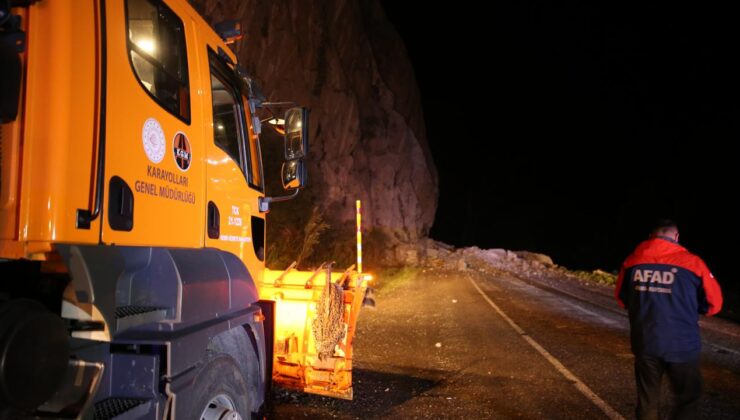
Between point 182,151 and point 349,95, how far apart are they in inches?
1078

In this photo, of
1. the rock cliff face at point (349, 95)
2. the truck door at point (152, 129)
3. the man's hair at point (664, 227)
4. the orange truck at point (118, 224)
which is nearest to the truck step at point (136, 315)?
the orange truck at point (118, 224)

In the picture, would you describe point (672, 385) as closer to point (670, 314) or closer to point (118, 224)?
point (670, 314)

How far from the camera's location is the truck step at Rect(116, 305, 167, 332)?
7.98 ft

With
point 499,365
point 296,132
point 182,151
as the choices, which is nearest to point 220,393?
point 182,151

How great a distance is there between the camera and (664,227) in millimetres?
3982

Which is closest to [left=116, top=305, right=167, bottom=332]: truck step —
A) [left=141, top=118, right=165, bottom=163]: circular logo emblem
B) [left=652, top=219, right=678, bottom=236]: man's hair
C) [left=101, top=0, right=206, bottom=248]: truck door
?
[left=101, top=0, right=206, bottom=248]: truck door

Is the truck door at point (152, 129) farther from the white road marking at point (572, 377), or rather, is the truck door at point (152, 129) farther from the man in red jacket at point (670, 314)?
the white road marking at point (572, 377)

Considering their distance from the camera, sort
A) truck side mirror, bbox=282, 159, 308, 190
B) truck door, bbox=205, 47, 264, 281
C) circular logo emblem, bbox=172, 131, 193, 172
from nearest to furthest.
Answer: circular logo emblem, bbox=172, 131, 193, 172
truck door, bbox=205, 47, 264, 281
truck side mirror, bbox=282, 159, 308, 190

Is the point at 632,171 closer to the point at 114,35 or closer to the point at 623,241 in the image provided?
the point at 623,241

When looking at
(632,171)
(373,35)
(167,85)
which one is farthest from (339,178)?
(632,171)

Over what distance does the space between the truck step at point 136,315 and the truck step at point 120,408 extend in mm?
357

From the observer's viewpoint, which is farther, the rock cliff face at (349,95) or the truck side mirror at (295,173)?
the rock cliff face at (349,95)

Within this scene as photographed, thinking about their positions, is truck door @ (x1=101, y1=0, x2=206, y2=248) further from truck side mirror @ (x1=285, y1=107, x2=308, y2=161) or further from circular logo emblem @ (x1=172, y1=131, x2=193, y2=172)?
truck side mirror @ (x1=285, y1=107, x2=308, y2=161)

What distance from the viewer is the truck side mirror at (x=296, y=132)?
4.24 metres
